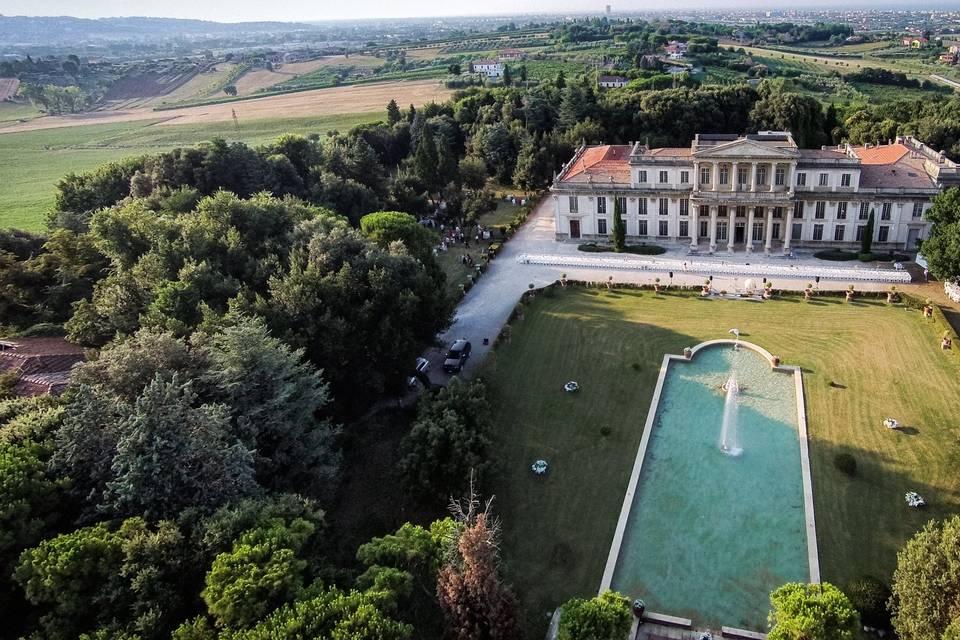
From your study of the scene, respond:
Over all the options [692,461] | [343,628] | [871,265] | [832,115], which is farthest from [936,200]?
[343,628]

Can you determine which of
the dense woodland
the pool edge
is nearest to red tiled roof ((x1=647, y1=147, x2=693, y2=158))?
the pool edge

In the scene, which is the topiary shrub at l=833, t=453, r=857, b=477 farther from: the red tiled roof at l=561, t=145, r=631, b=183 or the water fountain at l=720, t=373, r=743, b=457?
the red tiled roof at l=561, t=145, r=631, b=183

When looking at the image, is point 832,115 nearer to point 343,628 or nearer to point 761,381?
point 761,381

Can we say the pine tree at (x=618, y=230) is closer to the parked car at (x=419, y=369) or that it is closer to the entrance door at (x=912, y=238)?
the entrance door at (x=912, y=238)

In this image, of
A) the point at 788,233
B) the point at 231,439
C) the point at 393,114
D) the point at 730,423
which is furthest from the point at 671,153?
the point at 393,114

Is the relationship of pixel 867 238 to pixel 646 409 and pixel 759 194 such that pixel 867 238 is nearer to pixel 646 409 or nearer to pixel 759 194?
pixel 759 194

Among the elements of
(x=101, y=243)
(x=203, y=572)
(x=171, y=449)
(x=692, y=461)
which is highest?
(x=101, y=243)

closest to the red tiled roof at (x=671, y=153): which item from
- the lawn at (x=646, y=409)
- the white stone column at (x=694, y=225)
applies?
the white stone column at (x=694, y=225)
